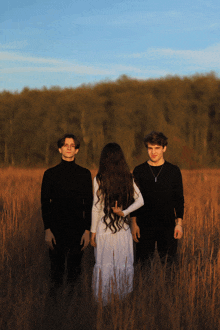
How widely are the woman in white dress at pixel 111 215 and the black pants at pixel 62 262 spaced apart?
409 millimetres

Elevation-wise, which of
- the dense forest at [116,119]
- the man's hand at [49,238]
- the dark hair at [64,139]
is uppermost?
the dense forest at [116,119]

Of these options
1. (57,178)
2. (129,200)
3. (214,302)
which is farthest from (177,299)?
(57,178)

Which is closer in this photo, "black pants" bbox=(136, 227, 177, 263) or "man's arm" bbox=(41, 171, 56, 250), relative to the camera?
"man's arm" bbox=(41, 171, 56, 250)

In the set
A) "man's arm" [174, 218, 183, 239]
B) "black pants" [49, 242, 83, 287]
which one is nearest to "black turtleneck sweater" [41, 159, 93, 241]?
"black pants" [49, 242, 83, 287]

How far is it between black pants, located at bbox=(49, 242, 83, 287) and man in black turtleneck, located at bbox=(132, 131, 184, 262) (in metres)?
0.61

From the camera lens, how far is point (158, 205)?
11.2ft

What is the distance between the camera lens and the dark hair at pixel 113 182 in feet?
9.63

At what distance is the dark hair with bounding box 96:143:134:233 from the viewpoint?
2936mm

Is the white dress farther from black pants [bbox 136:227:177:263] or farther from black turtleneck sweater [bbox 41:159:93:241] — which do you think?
black pants [bbox 136:227:177:263]

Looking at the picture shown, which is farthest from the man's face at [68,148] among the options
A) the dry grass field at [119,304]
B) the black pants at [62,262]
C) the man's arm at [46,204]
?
the dry grass field at [119,304]

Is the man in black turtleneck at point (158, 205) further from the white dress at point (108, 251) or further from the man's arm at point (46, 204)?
the man's arm at point (46, 204)

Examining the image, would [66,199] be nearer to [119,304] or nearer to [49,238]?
[49,238]

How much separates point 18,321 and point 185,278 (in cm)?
150

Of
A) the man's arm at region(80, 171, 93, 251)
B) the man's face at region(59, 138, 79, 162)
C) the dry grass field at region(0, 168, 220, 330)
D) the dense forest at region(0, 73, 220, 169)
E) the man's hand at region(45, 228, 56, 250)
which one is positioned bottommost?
the dry grass field at region(0, 168, 220, 330)
